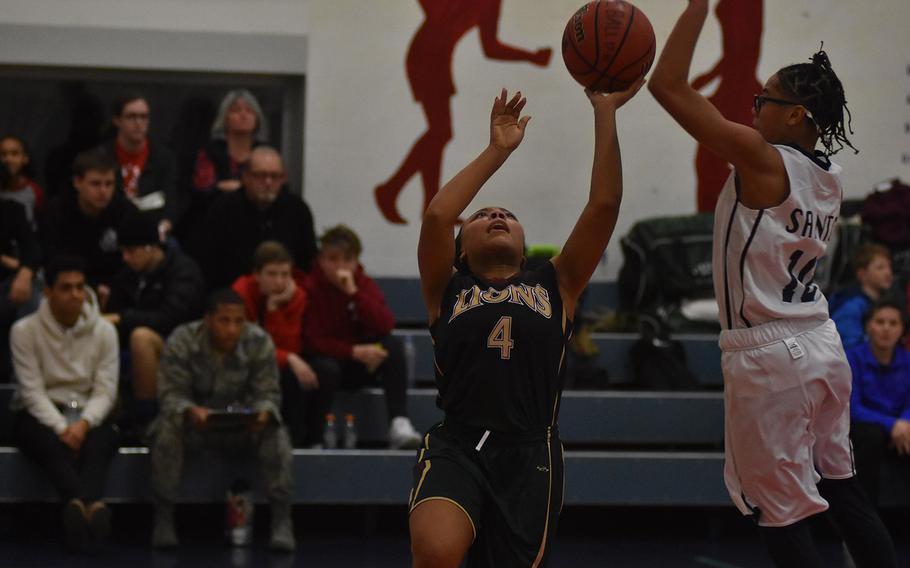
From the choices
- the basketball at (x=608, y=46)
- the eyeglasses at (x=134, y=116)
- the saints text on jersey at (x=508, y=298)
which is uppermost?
the eyeglasses at (x=134, y=116)

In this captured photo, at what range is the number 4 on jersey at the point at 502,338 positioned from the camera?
365 centimetres

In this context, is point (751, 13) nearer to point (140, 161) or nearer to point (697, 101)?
point (140, 161)

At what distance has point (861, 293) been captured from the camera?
7.12m

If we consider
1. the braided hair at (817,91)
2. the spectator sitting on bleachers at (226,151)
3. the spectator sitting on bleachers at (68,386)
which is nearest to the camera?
the braided hair at (817,91)

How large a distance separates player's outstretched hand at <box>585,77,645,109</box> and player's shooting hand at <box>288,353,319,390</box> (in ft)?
10.4

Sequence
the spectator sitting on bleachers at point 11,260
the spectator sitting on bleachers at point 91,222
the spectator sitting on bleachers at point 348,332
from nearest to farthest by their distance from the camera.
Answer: the spectator sitting on bleachers at point 348,332 < the spectator sitting on bleachers at point 11,260 < the spectator sitting on bleachers at point 91,222

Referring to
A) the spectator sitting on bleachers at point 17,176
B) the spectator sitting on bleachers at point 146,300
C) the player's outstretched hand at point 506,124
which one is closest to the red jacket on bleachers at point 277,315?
the spectator sitting on bleachers at point 146,300

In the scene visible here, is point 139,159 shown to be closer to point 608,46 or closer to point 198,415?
point 198,415

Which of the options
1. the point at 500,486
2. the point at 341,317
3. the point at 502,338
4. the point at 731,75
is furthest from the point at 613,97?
the point at 731,75

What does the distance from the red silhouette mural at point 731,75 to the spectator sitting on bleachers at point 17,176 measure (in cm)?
421

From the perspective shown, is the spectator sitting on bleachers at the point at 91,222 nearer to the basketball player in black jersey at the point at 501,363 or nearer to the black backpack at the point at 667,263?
the black backpack at the point at 667,263

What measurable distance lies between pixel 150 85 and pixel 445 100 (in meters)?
1.99

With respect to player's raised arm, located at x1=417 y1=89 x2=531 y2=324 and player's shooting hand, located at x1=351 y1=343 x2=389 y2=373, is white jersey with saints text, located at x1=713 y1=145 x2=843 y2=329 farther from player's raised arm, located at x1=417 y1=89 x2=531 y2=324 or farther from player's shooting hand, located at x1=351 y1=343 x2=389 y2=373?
player's shooting hand, located at x1=351 y1=343 x2=389 y2=373

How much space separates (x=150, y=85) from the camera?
28.2 ft
